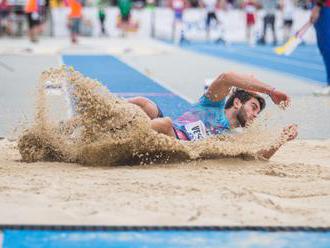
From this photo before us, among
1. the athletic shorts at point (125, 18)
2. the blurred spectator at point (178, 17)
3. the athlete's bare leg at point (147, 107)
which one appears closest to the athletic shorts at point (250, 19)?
the blurred spectator at point (178, 17)

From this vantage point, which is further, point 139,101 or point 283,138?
point 139,101

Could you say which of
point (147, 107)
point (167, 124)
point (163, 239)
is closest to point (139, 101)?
point (147, 107)

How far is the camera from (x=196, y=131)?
21.0 ft

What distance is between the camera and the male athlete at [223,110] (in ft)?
20.8

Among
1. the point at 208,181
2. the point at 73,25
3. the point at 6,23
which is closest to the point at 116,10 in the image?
the point at 6,23

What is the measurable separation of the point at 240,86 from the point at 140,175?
1217mm

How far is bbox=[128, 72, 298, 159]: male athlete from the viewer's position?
6.34 m

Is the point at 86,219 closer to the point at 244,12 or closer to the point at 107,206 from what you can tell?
the point at 107,206

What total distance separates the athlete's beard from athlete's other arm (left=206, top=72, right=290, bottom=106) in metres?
0.18

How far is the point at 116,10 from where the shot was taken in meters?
34.6

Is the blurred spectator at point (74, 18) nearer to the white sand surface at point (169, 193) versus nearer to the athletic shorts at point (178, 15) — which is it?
the athletic shorts at point (178, 15)

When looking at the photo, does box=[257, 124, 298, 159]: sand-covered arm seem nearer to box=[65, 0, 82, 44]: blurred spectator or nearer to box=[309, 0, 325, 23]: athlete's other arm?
box=[309, 0, 325, 23]: athlete's other arm

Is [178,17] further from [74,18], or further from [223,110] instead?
[223,110]

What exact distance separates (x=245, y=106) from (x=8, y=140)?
2412 millimetres
